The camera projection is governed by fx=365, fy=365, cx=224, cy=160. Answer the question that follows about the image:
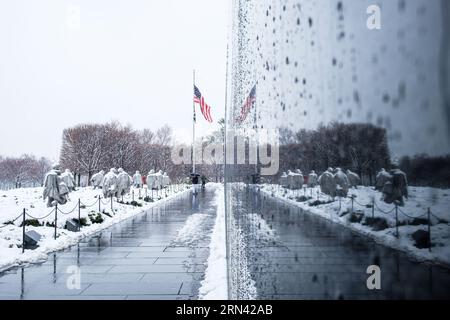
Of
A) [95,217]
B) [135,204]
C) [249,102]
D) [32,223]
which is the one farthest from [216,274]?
[135,204]

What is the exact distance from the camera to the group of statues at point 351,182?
1.08 metres

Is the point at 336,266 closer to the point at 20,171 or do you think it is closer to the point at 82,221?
the point at 82,221

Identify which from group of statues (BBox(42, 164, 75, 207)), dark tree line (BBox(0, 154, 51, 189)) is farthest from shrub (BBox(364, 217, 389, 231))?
dark tree line (BBox(0, 154, 51, 189))

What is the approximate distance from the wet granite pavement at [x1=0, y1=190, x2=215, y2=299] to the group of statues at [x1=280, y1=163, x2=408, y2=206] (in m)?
4.20

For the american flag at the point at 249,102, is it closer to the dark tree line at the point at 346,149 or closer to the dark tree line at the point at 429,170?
the dark tree line at the point at 346,149

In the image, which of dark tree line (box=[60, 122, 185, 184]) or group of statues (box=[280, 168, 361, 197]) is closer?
group of statues (box=[280, 168, 361, 197])

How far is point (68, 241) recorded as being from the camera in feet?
33.2

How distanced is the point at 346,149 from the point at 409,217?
0.36 meters

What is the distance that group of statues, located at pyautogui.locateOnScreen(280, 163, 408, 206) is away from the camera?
108 centimetres

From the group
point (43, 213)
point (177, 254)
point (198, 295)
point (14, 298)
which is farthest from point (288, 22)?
point (43, 213)

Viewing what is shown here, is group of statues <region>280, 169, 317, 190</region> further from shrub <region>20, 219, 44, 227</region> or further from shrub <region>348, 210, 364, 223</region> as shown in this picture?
shrub <region>20, 219, 44, 227</region>
